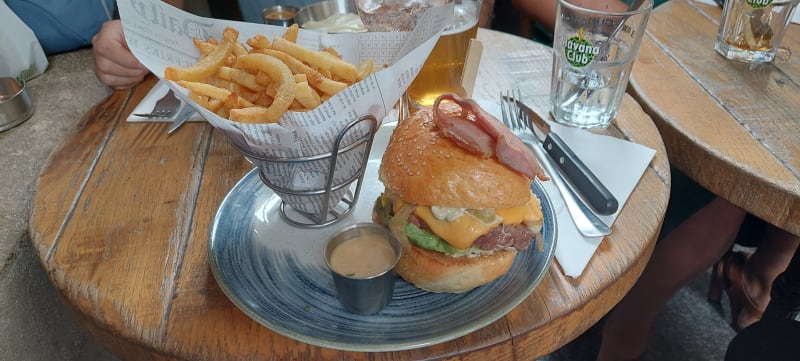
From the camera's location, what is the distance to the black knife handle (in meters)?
1.19

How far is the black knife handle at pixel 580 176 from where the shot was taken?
1.19 metres

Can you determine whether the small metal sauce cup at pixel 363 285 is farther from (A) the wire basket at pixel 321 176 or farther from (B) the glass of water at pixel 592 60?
(B) the glass of water at pixel 592 60

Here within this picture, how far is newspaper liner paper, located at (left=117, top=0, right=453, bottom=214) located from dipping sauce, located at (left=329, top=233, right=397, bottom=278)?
0.18 m

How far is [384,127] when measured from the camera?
4.94 ft

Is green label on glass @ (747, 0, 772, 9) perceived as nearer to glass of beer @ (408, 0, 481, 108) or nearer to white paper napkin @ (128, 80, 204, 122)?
glass of beer @ (408, 0, 481, 108)

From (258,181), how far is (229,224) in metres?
0.17

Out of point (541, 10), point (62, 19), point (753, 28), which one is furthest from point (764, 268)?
point (62, 19)

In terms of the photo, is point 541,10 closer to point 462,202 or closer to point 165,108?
point 165,108

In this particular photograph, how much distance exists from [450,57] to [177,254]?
916mm

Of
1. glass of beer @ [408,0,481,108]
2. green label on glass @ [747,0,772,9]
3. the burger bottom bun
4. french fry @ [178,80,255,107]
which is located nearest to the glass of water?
glass of beer @ [408,0,481,108]

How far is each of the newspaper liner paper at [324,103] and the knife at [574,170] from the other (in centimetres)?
46

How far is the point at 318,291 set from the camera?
1026 millimetres

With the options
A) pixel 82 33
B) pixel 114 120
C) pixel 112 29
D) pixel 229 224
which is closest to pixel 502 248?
pixel 229 224

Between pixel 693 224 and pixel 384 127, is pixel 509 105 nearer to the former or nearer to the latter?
pixel 384 127
